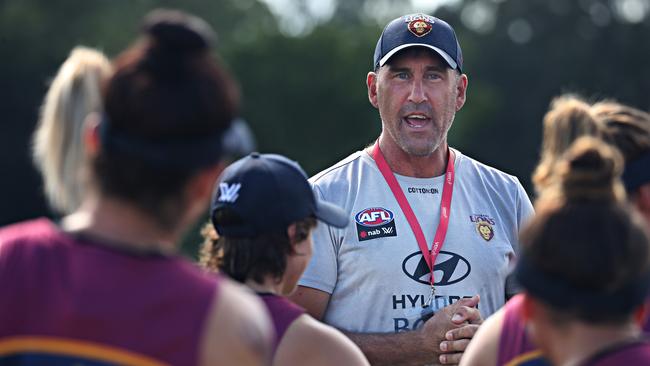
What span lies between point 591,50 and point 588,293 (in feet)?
186

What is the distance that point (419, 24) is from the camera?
6.36 metres

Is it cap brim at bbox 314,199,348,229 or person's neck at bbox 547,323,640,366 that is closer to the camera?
person's neck at bbox 547,323,640,366

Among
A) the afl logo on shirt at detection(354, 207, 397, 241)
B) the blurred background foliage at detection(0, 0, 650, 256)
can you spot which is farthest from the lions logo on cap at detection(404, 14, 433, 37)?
the blurred background foliage at detection(0, 0, 650, 256)

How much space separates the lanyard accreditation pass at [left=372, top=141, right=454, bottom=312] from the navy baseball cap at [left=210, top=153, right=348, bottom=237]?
4.86 feet

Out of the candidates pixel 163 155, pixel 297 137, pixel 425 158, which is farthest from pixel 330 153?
pixel 163 155

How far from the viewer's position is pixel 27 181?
131 ft

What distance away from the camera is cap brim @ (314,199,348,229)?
4363 millimetres

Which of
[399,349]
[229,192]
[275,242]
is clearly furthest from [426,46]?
[275,242]

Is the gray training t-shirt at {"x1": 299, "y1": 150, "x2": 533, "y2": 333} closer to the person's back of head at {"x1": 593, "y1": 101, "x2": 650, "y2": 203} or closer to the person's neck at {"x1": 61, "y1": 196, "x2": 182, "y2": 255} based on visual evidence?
the person's back of head at {"x1": 593, "y1": 101, "x2": 650, "y2": 203}

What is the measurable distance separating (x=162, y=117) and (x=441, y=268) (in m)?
2.98

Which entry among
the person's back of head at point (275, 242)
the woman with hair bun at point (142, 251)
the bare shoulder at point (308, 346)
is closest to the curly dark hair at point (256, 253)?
the person's back of head at point (275, 242)

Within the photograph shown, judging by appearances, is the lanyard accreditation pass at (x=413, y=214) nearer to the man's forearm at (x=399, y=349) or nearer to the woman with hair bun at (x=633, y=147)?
the man's forearm at (x=399, y=349)

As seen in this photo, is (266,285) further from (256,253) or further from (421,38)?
(421,38)

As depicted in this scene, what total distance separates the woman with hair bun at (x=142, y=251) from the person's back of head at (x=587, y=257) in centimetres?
75
